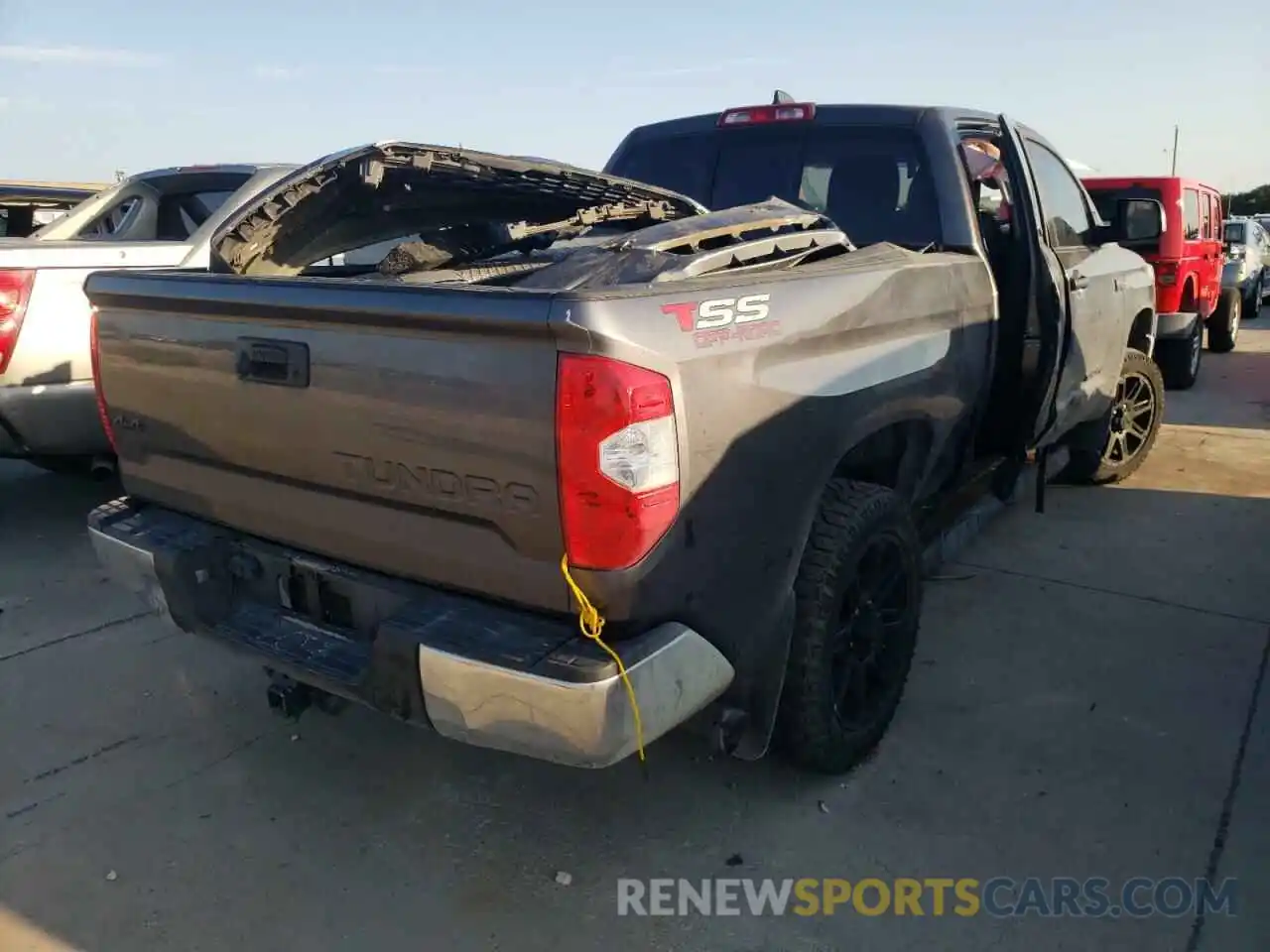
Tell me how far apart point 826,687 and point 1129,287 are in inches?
145

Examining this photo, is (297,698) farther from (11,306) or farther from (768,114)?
(11,306)

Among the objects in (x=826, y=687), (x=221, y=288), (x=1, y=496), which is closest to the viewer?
(x=221, y=288)

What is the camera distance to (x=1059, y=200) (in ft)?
15.9

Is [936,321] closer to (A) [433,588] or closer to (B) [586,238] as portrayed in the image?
(B) [586,238]

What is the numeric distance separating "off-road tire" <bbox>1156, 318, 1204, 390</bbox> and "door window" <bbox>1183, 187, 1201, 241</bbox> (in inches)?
34.0

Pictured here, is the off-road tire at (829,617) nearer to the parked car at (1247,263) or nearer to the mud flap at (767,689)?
the mud flap at (767,689)

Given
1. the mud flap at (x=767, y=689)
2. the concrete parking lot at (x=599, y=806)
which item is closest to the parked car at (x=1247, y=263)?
the concrete parking lot at (x=599, y=806)

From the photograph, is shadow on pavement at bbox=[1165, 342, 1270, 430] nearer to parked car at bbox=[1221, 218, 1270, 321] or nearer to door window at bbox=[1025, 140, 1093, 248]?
parked car at bbox=[1221, 218, 1270, 321]

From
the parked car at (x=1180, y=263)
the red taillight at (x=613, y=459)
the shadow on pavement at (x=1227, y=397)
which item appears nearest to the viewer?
the red taillight at (x=613, y=459)

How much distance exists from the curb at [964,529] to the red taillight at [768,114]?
70.1 inches

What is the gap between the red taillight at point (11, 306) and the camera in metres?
4.96

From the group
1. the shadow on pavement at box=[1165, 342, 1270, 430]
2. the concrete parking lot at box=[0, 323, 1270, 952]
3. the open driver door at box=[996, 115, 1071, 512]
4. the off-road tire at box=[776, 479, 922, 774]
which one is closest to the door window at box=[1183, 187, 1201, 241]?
the shadow on pavement at box=[1165, 342, 1270, 430]

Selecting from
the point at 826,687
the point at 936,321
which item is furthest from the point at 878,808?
the point at 936,321

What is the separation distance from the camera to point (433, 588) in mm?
2490
